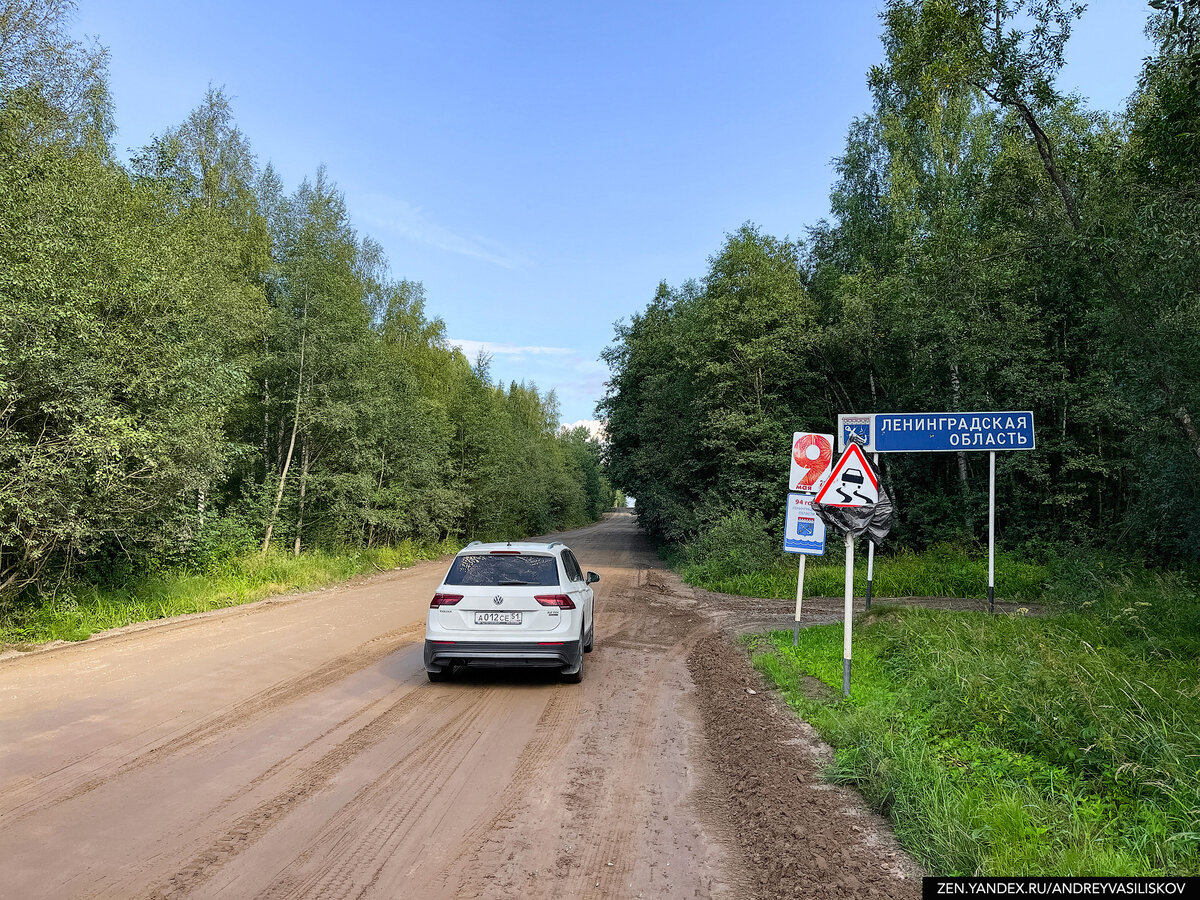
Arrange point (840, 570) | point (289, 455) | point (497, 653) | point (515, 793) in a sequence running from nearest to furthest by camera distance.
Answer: point (515, 793)
point (497, 653)
point (840, 570)
point (289, 455)

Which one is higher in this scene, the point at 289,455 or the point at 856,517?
the point at 289,455

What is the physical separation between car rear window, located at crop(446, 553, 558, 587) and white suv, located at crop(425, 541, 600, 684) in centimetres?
1

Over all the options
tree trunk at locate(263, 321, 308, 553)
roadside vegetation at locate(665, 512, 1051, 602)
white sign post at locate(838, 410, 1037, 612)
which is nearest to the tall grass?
roadside vegetation at locate(665, 512, 1051, 602)

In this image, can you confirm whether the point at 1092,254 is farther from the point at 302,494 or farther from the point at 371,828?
the point at 302,494

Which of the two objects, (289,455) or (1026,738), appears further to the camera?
(289,455)

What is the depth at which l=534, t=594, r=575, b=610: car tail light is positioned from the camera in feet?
25.5

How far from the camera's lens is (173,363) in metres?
12.0

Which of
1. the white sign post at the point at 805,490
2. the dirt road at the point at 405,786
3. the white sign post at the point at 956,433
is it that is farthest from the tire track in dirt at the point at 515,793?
the white sign post at the point at 956,433

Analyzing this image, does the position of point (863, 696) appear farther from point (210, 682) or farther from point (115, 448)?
point (115, 448)

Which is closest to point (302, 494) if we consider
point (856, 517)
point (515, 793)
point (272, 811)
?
point (272, 811)

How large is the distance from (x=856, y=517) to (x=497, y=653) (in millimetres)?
4326

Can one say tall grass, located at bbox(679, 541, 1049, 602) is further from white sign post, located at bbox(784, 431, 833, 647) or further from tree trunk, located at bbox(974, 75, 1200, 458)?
white sign post, located at bbox(784, 431, 833, 647)

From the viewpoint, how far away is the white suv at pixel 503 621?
25.1ft

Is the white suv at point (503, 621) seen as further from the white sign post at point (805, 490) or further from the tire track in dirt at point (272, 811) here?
the white sign post at point (805, 490)
